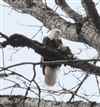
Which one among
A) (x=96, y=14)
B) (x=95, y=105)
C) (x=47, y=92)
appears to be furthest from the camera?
(x=96, y=14)

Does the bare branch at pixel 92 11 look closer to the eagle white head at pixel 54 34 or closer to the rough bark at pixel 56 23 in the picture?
the rough bark at pixel 56 23

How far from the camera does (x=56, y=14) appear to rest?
4512 millimetres

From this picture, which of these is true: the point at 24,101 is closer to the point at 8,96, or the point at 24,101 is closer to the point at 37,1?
the point at 8,96

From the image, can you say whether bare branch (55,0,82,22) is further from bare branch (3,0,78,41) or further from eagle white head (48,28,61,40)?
eagle white head (48,28,61,40)

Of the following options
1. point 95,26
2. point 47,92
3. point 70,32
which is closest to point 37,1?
point 70,32

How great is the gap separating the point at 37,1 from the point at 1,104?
7.63 ft

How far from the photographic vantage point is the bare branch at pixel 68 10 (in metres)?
4.30

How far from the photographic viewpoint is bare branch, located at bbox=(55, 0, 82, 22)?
430 cm

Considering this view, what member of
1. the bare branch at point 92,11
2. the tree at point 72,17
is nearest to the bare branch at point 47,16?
the tree at point 72,17

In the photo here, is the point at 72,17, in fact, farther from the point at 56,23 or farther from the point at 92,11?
the point at 92,11

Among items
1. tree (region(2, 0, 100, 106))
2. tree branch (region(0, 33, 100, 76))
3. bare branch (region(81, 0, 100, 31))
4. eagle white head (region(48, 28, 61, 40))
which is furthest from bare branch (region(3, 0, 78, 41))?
tree branch (region(0, 33, 100, 76))

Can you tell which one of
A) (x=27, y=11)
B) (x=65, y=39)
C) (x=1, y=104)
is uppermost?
(x=27, y=11)

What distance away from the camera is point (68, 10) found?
440 centimetres

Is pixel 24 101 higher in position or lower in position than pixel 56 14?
lower
